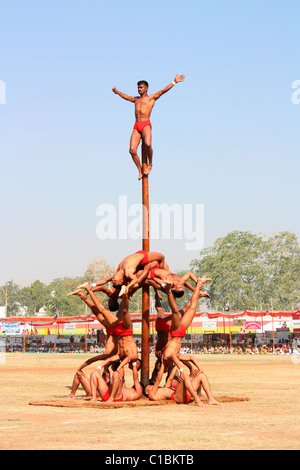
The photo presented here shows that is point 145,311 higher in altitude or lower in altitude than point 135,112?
lower

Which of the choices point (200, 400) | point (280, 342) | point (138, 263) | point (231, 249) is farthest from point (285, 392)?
point (231, 249)

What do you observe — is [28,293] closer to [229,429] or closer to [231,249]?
[231,249]

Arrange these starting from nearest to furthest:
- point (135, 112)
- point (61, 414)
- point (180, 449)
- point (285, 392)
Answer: point (180, 449) → point (61, 414) → point (135, 112) → point (285, 392)

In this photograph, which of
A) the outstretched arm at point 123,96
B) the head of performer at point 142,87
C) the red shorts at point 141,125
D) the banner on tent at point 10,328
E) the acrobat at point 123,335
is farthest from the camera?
the banner on tent at point 10,328

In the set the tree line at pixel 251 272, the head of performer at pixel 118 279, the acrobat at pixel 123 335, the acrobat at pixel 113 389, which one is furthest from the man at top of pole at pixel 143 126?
the tree line at pixel 251 272

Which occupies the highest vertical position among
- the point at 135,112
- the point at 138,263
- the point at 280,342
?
the point at 135,112

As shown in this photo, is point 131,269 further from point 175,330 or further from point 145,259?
point 175,330

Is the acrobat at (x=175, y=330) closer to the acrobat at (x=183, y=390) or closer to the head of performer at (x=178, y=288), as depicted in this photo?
the head of performer at (x=178, y=288)

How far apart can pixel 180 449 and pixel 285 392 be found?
11.5m

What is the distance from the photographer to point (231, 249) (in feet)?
339

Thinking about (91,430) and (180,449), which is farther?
(91,430)

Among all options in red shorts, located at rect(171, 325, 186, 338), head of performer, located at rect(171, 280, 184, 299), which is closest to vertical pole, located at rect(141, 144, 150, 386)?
red shorts, located at rect(171, 325, 186, 338)

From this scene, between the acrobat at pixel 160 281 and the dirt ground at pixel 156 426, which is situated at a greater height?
the acrobat at pixel 160 281
